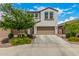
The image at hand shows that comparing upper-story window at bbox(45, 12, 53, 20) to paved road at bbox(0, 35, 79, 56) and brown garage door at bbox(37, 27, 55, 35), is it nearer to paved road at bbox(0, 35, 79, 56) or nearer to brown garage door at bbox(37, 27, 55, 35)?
brown garage door at bbox(37, 27, 55, 35)

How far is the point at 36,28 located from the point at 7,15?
561 mm

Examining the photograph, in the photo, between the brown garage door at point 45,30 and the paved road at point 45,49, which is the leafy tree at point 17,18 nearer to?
the brown garage door at point 45,30

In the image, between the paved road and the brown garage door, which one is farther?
the brown garage door

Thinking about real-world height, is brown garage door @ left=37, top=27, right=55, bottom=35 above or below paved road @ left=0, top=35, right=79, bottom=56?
above

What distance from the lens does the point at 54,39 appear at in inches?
2331

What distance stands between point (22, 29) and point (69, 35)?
835 millimetres

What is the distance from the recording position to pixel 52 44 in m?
59.2

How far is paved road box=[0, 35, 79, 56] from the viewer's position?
5909 cm

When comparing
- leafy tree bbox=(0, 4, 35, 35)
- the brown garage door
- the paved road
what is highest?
leafy tree bbox=(0, 4, 35, 35)

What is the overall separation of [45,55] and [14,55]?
55 centimetres

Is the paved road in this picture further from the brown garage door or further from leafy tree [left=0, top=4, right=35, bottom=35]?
leafy tree [left=0, top=4, right=35, bottom=35]

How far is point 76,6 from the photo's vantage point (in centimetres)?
5909

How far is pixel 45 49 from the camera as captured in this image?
59.2 meters

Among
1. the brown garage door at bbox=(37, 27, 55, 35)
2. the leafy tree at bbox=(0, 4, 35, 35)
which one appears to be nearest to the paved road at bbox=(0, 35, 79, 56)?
the brown garage door at bbox=(37, 27, 55, 35)
